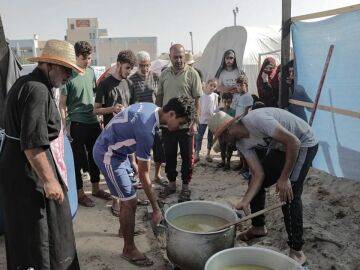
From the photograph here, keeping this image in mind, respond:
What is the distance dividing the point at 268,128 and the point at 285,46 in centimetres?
266

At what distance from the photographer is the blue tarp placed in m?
3.81

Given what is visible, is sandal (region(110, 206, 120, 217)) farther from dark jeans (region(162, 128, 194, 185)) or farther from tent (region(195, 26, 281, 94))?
tent (region(195, 26, 281, 94))

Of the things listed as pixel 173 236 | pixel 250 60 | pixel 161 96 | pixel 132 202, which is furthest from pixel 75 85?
pixel 250 60

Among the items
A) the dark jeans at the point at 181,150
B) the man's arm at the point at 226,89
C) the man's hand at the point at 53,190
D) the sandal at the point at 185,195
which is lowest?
the sandal at the point at 185,195

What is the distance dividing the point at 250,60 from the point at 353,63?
9.45 metres

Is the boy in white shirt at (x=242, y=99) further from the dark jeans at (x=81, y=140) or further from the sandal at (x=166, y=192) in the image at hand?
the dark jeans at (x=81, y=140)

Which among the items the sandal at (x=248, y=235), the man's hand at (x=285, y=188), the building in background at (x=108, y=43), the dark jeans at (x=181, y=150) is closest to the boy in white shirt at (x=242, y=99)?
the dark jeans at (x=181, y=150)

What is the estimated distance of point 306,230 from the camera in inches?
132

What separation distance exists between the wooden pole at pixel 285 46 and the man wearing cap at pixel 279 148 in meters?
2.03

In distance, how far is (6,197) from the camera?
82.6 inches

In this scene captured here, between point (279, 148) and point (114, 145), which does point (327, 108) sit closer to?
point (279, 148)

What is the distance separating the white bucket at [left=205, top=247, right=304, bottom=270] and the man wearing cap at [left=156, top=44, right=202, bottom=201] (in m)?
2.07

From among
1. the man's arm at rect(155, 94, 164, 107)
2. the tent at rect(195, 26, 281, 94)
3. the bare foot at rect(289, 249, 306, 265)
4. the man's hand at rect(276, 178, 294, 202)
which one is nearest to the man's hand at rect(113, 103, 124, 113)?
the man's arm at rect(155, 94, 164, 107)

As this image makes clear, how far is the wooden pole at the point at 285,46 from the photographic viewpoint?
15.3 feet
